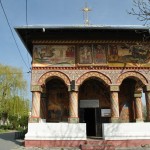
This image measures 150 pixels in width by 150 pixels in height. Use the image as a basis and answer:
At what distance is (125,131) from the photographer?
13211 millimetres

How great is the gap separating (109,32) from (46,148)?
732cm

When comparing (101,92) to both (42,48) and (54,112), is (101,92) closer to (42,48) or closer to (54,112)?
(54,112)

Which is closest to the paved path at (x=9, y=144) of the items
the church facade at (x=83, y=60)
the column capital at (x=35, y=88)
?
the church facade at (x=83, y=60)

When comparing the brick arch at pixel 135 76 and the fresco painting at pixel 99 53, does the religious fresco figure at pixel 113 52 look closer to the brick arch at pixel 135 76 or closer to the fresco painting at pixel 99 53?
the fresco painting at pixel 99 53

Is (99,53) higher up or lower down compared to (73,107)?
higher up

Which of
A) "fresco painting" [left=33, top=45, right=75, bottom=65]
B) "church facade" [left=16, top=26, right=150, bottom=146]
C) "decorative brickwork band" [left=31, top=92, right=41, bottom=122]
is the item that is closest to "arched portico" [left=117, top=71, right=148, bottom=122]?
"church facade" [left=16, top=26, right=150, bottom=146]

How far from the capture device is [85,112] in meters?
16.1

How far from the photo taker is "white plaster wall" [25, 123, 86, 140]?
42.5 ft

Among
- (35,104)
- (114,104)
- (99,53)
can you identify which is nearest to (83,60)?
(99,53)

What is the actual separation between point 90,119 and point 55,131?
3.74m

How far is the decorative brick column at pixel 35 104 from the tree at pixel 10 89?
21383 mm

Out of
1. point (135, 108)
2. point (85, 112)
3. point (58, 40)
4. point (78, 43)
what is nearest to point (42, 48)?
point (58, 40)

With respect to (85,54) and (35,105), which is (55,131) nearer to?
(35,105)

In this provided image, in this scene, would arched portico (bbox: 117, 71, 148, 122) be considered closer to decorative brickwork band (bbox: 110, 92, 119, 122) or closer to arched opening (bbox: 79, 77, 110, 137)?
arched opening (bbox: 79, 77, 110, 137)
